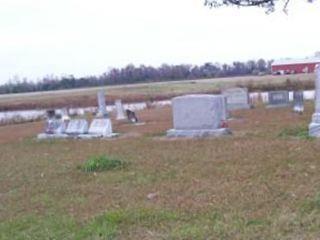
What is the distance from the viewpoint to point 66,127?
1859cm

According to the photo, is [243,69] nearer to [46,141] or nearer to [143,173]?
[46,141]

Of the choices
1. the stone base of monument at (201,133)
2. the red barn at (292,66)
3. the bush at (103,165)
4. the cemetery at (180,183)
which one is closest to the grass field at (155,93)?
the red barn at (292,66)

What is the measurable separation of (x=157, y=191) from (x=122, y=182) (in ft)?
3.40

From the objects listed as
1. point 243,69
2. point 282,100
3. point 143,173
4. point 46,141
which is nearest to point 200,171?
point 143,173

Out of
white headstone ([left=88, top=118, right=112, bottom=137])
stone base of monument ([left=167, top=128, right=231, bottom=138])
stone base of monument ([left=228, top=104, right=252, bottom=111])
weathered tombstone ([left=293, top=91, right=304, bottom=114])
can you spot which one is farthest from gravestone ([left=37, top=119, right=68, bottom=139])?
stone base of monument ([left=228, top=104, right=252, bottom=111])

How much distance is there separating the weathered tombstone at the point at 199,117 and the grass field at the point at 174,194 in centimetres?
204

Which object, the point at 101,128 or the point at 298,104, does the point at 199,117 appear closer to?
the point at 101,128

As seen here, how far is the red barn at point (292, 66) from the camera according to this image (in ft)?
309

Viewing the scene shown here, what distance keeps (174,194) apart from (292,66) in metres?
95.1

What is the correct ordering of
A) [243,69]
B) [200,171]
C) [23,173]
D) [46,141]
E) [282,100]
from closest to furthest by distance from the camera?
[200,171]
[23,173]
[46,141]
[282,100]
[243,69]

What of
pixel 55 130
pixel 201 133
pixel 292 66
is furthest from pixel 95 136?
pixel 292 66

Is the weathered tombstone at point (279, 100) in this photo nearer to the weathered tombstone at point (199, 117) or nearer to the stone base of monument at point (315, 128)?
the weathered tombstone at point (199, 117)

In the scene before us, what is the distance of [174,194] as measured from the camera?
7340 millimetres

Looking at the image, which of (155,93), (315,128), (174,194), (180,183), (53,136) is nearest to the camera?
(174,194)
